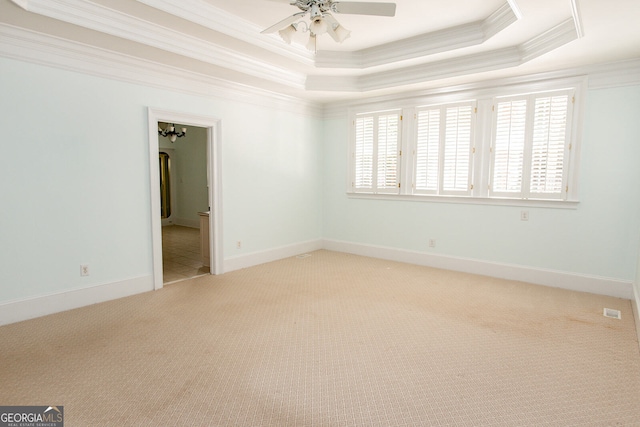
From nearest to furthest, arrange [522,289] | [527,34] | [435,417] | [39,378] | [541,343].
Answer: [435,417] → [39,378] → [541,343] → [527,34] → [522,289]

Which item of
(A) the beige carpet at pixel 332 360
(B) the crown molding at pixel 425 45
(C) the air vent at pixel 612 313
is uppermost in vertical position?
(B) the crown molding at pixel 425 45

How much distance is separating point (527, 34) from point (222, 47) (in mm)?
3388

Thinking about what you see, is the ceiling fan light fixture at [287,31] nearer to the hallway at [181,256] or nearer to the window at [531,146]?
the window at [531,146]

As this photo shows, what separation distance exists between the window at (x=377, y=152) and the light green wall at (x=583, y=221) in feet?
1.72

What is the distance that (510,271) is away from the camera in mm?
4777

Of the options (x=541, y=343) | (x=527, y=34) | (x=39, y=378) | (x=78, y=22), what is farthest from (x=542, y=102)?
(x=39, y=378)

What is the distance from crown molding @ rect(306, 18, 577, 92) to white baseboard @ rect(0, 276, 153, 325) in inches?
144

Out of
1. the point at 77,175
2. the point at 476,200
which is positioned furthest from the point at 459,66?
the point at 77,175

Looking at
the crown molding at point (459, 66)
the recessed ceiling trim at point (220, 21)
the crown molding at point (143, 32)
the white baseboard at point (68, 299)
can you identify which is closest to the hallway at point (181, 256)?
the white baseboard at point (68, 299)

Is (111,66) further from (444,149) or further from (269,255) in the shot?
(444,149)

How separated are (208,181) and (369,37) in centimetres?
286

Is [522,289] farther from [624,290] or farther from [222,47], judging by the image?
[222,47]

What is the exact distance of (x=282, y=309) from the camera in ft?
12.2

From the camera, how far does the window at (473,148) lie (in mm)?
4355
